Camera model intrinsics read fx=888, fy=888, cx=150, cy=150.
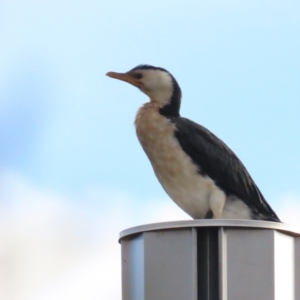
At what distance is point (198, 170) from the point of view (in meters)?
10.0

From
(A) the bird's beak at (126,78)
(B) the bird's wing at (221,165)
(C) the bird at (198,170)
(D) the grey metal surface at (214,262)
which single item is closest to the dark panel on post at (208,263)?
(D) the grey metal surface at (214,262)

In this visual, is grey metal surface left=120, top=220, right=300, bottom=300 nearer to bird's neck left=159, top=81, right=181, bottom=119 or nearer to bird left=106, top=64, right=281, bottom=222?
bird left=106, top=64, right=281, bottom=222

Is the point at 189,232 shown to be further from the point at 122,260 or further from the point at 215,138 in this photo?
the point at 215,138

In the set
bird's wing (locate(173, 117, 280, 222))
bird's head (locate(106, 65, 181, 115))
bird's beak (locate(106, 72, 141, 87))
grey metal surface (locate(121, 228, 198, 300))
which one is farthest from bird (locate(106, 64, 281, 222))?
grey metal surface (locate(121, 228, 198, 300))

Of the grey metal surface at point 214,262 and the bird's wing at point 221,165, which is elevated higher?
the bird's wing at point 221,165

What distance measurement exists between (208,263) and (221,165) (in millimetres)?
3761

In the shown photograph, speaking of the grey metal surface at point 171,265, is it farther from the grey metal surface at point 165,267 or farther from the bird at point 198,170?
the bird at point 198,170

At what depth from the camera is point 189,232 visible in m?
6.55

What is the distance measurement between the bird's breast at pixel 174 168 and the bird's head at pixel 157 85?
0.44m

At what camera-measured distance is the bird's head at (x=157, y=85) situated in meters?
10.8

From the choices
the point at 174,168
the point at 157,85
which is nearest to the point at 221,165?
the point at 174,168

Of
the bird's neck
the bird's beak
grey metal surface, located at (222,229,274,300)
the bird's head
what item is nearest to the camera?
grey metal surface, located at (222,229,274,300)

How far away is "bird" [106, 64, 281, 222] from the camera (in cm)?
986

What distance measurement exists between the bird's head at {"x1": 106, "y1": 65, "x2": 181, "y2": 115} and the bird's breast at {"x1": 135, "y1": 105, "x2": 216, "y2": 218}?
441 millimetres
